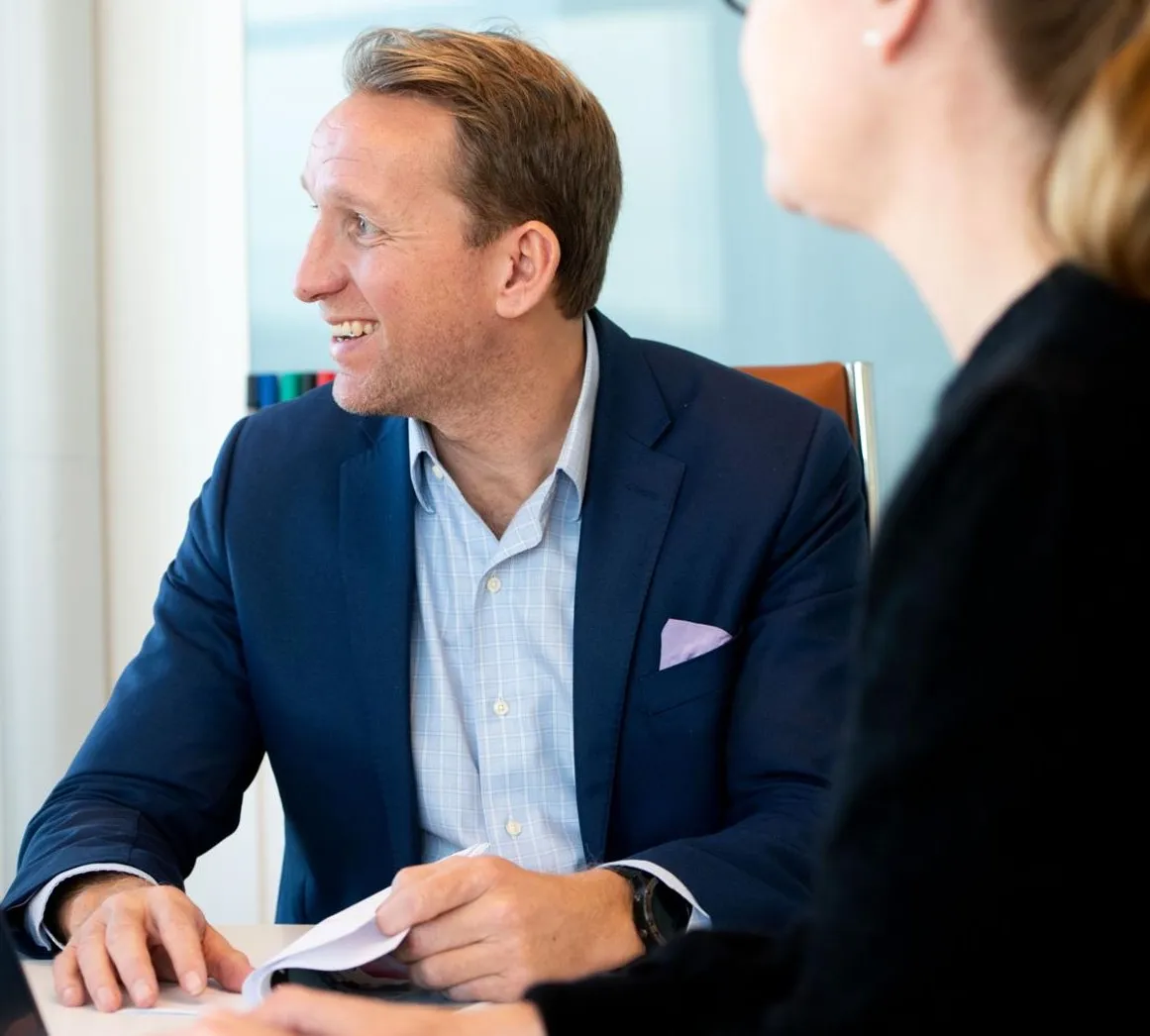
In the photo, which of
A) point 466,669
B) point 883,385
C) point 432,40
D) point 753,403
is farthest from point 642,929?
point 883,385

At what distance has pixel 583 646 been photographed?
1.58 meters

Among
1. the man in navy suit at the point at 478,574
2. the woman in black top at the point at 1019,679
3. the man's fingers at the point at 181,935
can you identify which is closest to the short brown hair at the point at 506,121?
the man in navy suit at the point at 478,574

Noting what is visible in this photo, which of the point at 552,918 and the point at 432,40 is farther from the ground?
the point at 432,40

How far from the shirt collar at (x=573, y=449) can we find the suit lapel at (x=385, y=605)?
3 centimetres

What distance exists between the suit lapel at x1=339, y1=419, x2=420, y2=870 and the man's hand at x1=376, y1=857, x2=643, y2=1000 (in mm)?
402

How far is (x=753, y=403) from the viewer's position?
171cm

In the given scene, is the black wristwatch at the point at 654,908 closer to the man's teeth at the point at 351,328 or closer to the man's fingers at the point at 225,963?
the man's fingers at the point at 225,963

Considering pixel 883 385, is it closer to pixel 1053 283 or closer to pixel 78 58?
pixel 78 58

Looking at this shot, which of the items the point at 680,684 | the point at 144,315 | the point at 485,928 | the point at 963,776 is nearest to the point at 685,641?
the point at 680,684

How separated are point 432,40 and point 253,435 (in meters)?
0.50

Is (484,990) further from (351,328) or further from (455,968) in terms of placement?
(351,328)

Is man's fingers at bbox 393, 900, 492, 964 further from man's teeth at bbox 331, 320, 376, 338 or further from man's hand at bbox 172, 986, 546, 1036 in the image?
man's teeth at bbox 331, 320, 376, 338

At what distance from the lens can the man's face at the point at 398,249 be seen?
179 centimetres

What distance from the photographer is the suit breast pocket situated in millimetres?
1567
